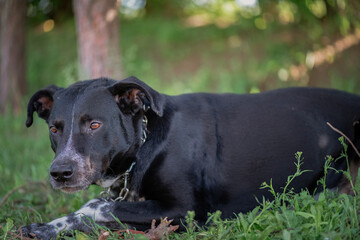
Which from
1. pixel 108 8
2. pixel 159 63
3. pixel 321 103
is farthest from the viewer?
pixel 159 63

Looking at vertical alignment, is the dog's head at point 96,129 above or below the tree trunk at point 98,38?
below

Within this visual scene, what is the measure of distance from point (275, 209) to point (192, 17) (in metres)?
10.1

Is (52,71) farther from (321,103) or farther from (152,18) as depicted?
(321,103)

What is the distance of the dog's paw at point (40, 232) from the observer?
3.28 meters

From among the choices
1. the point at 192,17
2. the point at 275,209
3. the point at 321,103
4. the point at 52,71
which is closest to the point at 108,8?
the point at 321,103

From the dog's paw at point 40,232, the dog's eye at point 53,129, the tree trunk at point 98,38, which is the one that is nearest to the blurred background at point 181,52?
the tree trunk at point 98,38

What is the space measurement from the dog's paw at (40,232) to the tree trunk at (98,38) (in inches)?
128

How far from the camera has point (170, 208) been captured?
11.0 ft

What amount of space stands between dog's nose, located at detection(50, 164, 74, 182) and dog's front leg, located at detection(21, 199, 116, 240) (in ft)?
1.32

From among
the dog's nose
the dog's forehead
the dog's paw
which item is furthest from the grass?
the dog's forehead

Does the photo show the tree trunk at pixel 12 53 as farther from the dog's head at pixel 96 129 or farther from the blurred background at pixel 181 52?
the dog's head at pixel 96 129

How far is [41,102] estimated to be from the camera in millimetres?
3906

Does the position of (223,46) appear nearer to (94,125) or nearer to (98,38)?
(98,38)

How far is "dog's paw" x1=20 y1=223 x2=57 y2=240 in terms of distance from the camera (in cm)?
328
